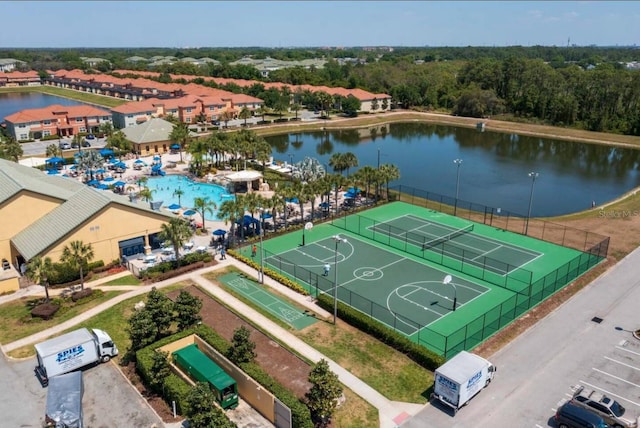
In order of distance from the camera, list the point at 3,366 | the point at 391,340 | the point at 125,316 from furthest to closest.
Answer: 1. the point at 125,316
2. the point at 391,340
3. the point at 3,366

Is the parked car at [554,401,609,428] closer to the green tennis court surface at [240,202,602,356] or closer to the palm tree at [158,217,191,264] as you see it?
the green tennis court surface at [240,202,602,356]

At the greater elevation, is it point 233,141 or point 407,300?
point 233,141

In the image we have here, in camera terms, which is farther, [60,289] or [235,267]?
[235,267]

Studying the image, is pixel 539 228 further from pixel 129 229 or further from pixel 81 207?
pixel 81 207

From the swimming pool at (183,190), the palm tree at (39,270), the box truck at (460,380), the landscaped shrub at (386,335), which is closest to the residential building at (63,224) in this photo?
the palm tree at (39,270)

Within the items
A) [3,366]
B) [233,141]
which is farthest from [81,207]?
[233,141]

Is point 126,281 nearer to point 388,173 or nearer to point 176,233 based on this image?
point 176,233

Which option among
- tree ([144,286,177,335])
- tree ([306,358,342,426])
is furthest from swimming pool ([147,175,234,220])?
tree ([306,358,342,426])
